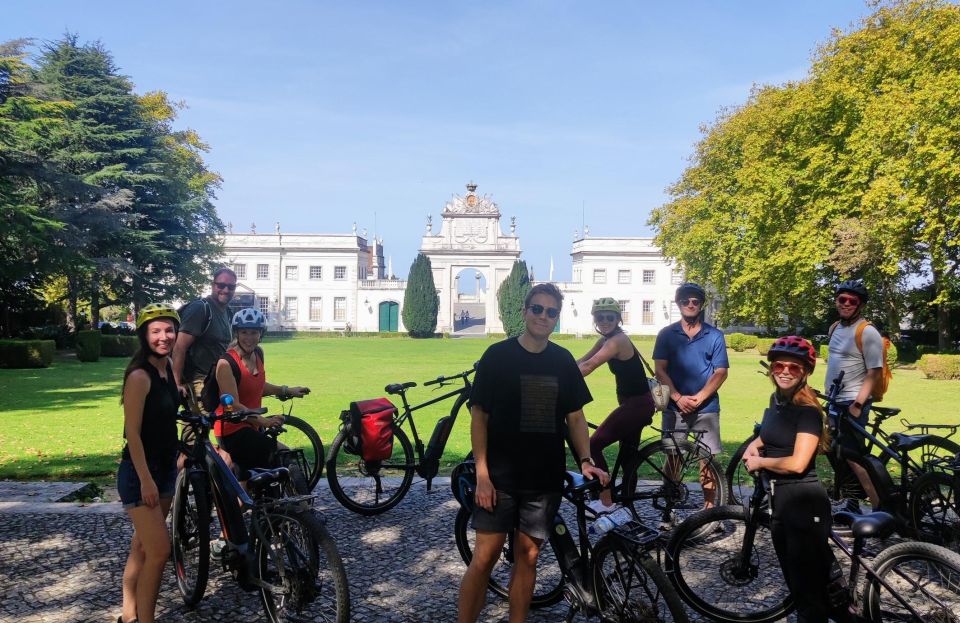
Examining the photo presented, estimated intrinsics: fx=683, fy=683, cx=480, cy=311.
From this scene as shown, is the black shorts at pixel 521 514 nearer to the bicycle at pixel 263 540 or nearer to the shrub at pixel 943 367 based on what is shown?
the bicycle at pixel 263 540

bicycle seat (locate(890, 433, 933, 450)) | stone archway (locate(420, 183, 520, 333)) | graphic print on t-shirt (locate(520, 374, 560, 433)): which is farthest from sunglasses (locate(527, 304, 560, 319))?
stone archway (locate(420, 183, 520, 333))

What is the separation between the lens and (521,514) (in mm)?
3100

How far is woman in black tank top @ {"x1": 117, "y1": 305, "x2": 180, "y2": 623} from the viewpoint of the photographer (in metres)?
3.28

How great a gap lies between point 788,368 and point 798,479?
0.53 metres

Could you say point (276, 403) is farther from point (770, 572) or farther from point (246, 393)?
point (770, 572)

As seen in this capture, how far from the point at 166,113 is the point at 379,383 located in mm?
25929

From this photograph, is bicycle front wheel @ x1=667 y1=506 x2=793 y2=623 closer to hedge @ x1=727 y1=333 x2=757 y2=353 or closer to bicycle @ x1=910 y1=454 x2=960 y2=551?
bicycle @ x1=910 y1=454 x2=960 y2=551

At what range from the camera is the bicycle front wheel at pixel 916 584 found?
116 inches

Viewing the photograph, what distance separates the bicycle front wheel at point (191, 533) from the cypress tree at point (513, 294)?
45.7 m

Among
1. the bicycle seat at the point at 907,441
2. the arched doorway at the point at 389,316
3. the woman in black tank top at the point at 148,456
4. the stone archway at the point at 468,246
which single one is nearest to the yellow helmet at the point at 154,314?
the woman in black tank top at the point at 148,456

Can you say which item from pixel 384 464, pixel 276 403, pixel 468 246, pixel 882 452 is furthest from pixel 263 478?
pixel 468 246

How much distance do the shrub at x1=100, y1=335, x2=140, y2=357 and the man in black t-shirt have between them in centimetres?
2471

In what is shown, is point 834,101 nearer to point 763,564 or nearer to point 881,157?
point 881,157

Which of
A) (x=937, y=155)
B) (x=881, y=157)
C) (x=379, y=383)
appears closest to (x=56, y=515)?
(x=379, y=383)
